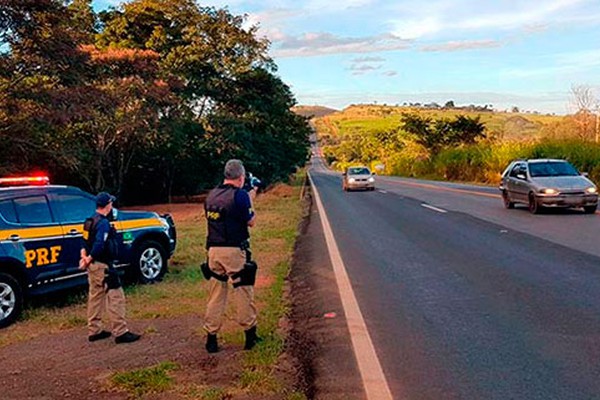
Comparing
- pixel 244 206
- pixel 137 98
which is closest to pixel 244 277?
pixel 244 206

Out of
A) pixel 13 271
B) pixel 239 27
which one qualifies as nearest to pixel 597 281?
pixel 13 271

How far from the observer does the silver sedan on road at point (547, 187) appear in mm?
Result: 18453

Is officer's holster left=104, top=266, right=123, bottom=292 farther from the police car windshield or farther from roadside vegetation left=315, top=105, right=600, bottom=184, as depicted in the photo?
the police car windshield

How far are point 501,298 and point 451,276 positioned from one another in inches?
66.0

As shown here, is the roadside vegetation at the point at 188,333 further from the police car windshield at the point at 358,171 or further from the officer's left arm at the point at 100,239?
the police car windshield at the point at 358,171

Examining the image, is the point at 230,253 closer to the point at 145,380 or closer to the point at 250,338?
the point at 250,338

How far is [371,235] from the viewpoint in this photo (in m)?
15.8

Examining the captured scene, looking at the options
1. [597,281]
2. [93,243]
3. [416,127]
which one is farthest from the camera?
[416,127]

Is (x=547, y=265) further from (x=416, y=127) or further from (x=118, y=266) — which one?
(x=416, y=127)

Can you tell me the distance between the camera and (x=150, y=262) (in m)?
10.5

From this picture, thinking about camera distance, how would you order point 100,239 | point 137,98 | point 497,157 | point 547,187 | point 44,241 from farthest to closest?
point 497,157
point 137,98
point 547,187
point 44,241
point 100,239

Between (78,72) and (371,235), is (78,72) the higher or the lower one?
the higher one

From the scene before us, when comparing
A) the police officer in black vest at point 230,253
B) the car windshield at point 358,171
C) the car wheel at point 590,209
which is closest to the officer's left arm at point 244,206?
the police officer in black vest at point 230,253

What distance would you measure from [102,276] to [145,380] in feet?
6.44
